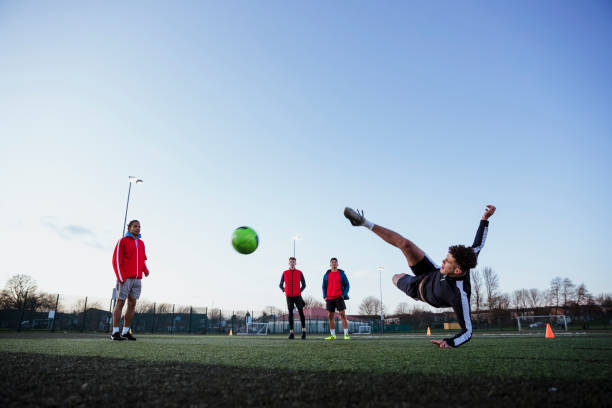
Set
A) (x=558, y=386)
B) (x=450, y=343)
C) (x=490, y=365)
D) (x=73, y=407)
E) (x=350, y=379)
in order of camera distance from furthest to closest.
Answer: (x=450, y=343), (x=490, y=365), (x=350, y=379), (x=558, y=386), (x=73, y=407)

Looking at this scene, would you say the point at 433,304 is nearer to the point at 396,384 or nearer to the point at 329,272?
the point at 396,384

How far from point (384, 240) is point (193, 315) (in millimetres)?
30679

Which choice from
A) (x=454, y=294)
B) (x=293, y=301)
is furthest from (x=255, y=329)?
(x=454, y=294)

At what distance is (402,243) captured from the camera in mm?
4641

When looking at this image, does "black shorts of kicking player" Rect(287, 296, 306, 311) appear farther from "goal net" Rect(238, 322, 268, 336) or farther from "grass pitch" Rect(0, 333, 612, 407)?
"goal net" Rect(238, 322, 268, 336)

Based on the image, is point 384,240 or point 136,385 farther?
point 384,240

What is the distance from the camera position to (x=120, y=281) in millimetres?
7098

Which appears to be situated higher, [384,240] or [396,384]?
[384,240]

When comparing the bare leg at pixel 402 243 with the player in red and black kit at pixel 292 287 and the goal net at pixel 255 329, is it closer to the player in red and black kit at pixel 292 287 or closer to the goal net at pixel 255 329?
the player in red and black kit at pixel 292 287

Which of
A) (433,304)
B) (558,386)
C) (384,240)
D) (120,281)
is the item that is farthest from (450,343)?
(120,281)

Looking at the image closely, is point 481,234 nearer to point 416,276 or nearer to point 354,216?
point 416,276

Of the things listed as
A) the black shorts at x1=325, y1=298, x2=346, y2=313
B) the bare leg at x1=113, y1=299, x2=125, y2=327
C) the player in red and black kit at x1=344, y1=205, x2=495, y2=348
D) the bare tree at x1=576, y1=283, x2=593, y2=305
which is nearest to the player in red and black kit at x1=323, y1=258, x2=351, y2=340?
the black shorts at x1=325, y1=298, x2=346, y2=313

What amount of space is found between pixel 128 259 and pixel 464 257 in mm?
6171

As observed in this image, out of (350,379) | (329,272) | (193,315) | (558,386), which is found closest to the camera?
(558,386)
